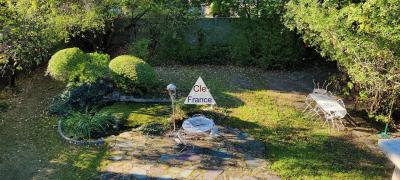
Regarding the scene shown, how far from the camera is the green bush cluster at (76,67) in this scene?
35.3 feet

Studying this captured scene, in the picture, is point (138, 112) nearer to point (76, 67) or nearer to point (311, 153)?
point (76, 67)

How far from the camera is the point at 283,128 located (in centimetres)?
941

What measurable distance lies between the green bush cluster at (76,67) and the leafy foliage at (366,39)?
5.11 meters

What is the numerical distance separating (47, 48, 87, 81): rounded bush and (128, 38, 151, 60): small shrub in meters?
2.13

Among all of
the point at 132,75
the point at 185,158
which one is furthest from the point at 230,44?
the point at 185,158

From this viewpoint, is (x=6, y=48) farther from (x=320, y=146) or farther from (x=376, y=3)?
(x=376, y=3)

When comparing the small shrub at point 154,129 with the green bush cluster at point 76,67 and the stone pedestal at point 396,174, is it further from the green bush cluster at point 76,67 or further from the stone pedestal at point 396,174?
the stone pedestal at point 396,174

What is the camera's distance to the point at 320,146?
866 centimetres

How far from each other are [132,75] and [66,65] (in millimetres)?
1828

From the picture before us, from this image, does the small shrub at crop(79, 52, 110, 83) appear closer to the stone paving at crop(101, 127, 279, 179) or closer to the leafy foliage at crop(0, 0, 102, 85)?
the leafy foliage at crop(0, 0, 102, 85)

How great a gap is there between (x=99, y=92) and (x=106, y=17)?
2.95 metres

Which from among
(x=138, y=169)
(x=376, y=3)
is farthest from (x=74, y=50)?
(x=376, y=3)

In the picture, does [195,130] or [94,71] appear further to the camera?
[94,71]

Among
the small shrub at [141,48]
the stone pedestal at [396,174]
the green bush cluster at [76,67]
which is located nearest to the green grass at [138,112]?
the green bush cluster at [76,67]
